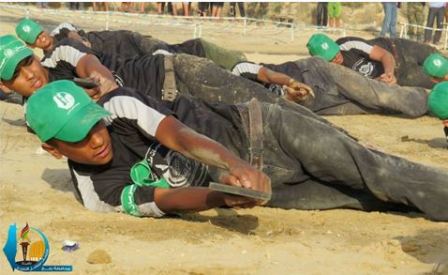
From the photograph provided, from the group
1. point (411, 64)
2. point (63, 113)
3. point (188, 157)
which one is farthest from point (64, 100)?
point (411, 64)

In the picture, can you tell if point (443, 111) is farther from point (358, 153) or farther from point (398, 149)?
point (358, 153)

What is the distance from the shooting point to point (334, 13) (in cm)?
2433

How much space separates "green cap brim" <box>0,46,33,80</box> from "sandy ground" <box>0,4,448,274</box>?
787 mm

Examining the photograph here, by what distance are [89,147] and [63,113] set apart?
11.0 inches

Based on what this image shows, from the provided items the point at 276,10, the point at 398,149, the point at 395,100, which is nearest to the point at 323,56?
the point at 395,100

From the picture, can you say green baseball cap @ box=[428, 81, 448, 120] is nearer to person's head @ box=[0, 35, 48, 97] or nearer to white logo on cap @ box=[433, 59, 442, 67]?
white logo on cap @ box=[433, 59, 442, 67]

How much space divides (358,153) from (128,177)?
141cm

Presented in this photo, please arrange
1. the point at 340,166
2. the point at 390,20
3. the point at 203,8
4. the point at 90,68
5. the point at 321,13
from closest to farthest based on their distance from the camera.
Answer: the point at 340,166
the point at 90,68
the point at 390,20
the point at 203,8
the point at 321,13

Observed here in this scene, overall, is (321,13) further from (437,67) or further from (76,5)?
(437,67)

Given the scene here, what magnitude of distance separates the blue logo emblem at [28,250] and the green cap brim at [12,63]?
5.81 feet

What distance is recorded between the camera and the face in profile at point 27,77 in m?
6.37

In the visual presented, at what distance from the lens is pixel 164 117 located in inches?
180

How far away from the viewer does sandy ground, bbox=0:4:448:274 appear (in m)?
4.24

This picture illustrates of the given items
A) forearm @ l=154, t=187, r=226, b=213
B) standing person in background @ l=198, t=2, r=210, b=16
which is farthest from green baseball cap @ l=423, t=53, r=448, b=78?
standing person in background @ l=198, t=2, r=210, b=16
